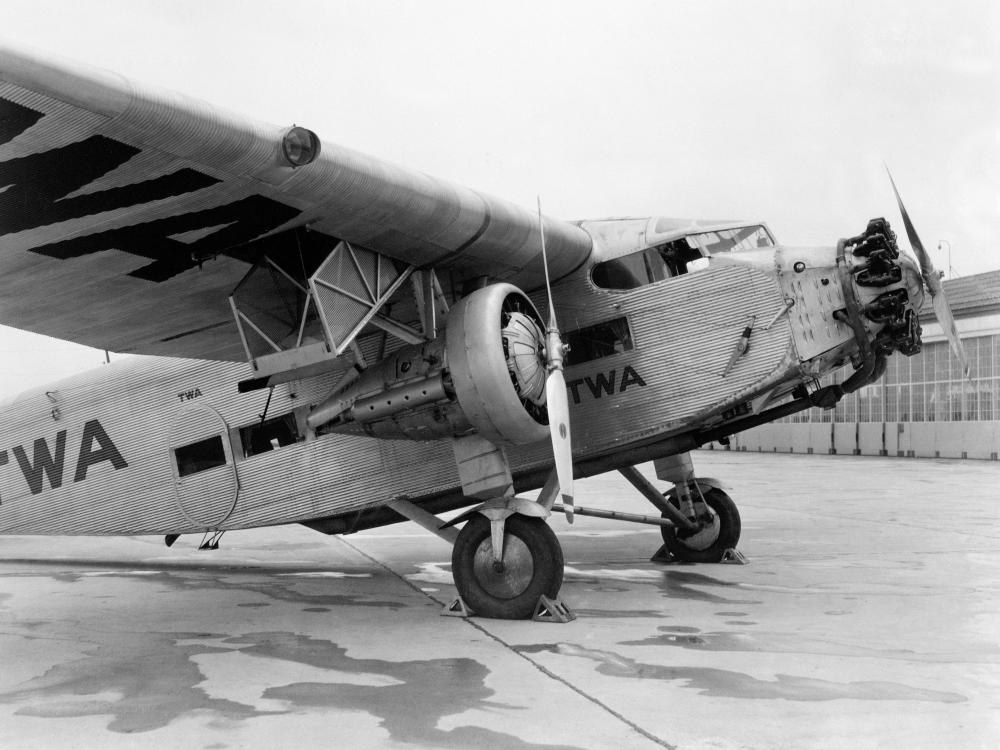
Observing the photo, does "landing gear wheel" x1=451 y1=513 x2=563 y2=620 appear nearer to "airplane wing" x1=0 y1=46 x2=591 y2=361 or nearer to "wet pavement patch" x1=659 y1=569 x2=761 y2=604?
"wet pavement patch" x1=659 y1=569 x2=761 y2=604

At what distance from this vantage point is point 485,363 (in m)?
7.09

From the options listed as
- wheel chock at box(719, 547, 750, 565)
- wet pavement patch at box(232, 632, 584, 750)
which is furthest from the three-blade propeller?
wheel chock at box(719, 547, 750, 565)

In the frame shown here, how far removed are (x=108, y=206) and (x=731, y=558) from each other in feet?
24.5

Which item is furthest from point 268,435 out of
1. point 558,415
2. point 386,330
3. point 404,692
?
point 404,692

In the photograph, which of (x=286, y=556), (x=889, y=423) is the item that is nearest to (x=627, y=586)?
(x=286, y=556)

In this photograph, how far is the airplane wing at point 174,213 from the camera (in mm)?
5133

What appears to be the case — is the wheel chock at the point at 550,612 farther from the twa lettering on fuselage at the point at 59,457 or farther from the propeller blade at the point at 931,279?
the twa lettering on fuselage at the point at 59,457

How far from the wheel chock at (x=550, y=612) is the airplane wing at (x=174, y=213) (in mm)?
2899

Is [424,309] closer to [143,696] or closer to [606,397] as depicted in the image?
[606,397]

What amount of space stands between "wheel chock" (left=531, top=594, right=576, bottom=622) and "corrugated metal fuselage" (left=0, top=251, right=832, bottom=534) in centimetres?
168

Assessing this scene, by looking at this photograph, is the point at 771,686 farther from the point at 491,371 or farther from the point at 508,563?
the point at 491,371

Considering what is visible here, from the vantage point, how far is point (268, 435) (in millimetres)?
9688

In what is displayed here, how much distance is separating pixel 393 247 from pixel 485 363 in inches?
49.6

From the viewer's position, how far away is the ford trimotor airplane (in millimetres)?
6199
